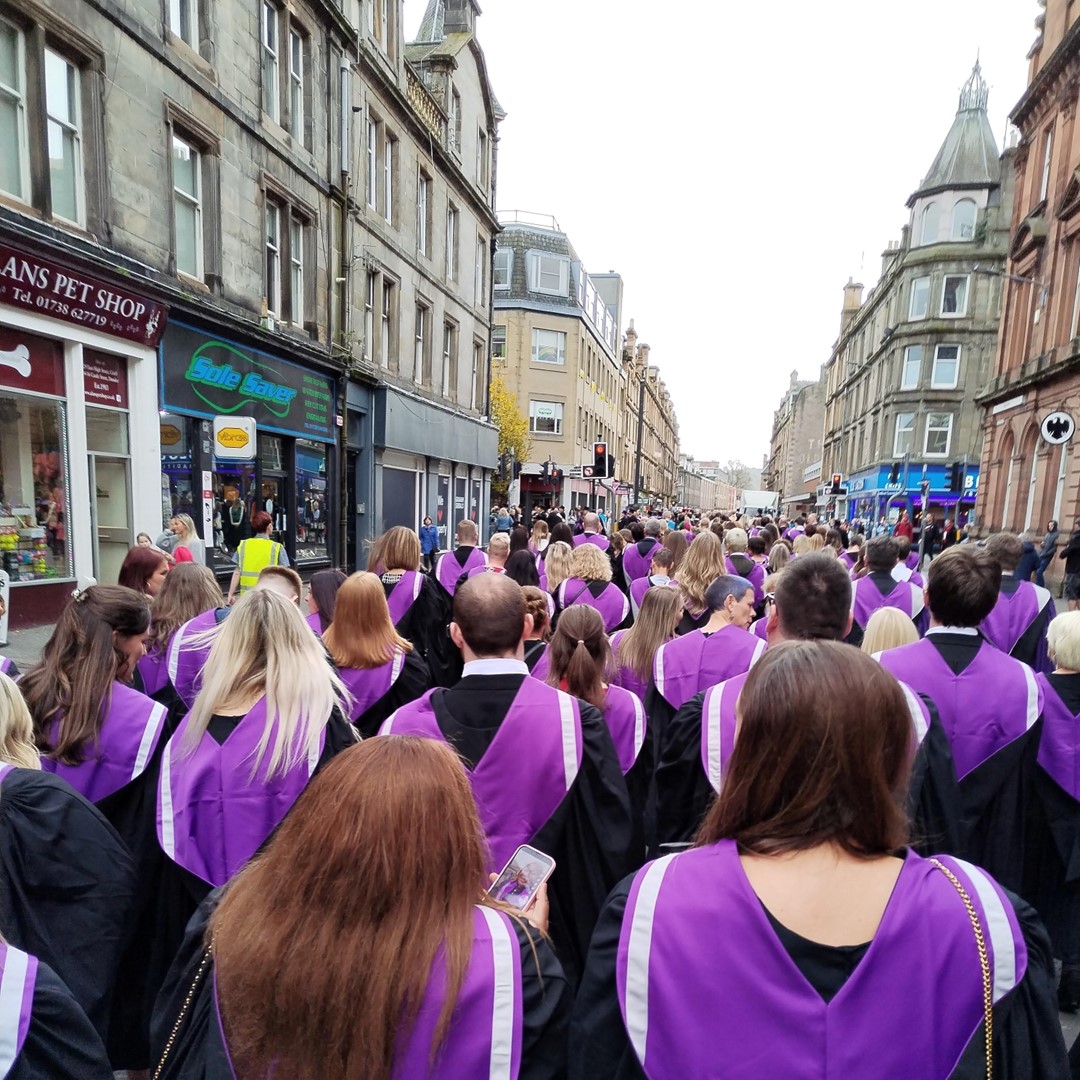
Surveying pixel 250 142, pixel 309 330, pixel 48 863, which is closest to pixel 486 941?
pixel 48 863

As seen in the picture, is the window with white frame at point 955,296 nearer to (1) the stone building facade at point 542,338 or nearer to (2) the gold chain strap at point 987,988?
(1) the stone building facade at point 542,338

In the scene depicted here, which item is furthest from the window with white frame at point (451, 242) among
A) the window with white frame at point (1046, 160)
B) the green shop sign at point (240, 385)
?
the window with white frame at point (1046, 160)

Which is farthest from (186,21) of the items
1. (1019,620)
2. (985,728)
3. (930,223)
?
(930,223)

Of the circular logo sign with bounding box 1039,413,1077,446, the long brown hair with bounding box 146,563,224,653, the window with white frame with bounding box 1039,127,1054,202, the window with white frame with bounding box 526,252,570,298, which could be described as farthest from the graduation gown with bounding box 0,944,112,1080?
the window with white frame with bounding box 526,252,570,298

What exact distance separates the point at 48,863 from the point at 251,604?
3.30 feet

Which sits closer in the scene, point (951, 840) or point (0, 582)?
point (951, 840)

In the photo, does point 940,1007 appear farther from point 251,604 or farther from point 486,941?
point 251,604

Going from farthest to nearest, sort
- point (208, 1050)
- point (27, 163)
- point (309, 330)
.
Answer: point (309, 330)
point (27, 163)
point (208, 1050)

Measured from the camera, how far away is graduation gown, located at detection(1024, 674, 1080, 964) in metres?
3.02

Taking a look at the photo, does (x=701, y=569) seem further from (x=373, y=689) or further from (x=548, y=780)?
(x=548, y=780)

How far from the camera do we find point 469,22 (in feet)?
74.5

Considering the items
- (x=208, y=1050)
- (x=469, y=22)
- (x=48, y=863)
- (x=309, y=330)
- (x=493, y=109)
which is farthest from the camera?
(x=493, y=109)

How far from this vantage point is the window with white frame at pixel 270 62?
502 inches

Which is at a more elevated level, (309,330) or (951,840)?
(309,330)
